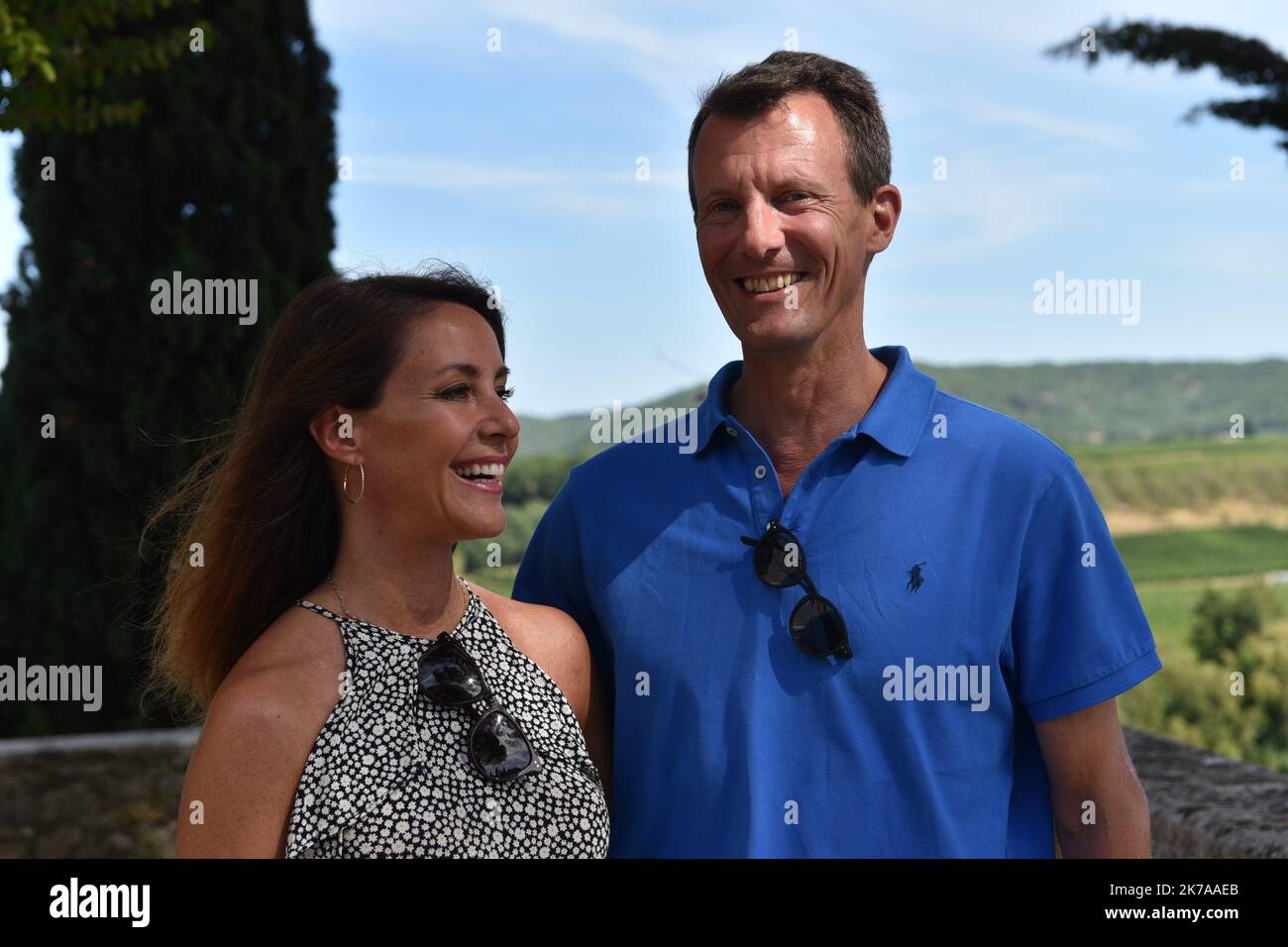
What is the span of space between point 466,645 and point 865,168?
122 centimetres

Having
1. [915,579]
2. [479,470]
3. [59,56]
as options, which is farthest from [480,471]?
[59,56]

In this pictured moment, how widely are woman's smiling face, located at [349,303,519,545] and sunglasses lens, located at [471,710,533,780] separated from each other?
0.35 meters

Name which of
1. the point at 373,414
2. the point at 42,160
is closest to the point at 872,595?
the point at 373,414

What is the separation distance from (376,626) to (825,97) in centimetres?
134

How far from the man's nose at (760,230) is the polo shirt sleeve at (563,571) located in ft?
2.15

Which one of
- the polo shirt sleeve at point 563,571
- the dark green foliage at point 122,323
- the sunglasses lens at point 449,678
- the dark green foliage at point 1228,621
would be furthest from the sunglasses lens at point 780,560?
the dark green foliage at point 1228,621

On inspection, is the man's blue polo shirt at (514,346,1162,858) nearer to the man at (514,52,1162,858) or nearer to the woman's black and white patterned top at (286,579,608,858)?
the man at (514,52,1162,858)

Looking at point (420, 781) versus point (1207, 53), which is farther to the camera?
point (1207, 53)

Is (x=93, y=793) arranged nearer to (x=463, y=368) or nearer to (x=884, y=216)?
(x=463, y=368)

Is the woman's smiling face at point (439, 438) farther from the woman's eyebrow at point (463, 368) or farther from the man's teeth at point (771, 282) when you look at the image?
Answer: the man's teeth at point (771, 282)

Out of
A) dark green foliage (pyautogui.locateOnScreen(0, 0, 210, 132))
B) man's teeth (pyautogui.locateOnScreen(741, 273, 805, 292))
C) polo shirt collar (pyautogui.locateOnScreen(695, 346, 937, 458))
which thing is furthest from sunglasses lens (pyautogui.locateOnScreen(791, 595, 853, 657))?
dark green foliage (pyautogui.locateOnScreen(0, 0, 210, 132))

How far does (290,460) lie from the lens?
8.87ft
